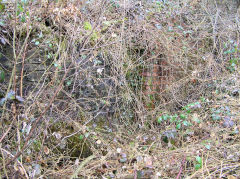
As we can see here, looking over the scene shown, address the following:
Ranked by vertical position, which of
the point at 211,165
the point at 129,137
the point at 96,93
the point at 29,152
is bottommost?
the point at 129,137

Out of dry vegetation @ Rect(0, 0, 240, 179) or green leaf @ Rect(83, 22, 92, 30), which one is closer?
dry vegetation @ Rect(0, 0, 240, 179)

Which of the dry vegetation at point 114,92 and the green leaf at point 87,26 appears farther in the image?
the green leaf at point 87,26

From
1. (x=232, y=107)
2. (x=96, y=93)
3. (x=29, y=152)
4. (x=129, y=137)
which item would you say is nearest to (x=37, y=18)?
(x=96, y=93)

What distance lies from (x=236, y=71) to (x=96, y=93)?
2.58m

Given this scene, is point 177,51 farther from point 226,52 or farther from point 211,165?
point 211,165

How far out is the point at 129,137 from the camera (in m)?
2.81

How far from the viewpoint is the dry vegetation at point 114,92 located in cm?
205

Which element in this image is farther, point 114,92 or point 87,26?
point 114,92

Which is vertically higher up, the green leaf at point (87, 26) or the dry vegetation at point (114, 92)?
the green leaf at point (87, 26)

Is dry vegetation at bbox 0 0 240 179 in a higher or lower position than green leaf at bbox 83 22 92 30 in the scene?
lower

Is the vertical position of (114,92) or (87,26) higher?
(87,26)

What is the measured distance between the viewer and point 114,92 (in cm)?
294

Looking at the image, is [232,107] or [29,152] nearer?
[29,152]

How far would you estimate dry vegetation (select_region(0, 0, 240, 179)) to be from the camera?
2.05m
